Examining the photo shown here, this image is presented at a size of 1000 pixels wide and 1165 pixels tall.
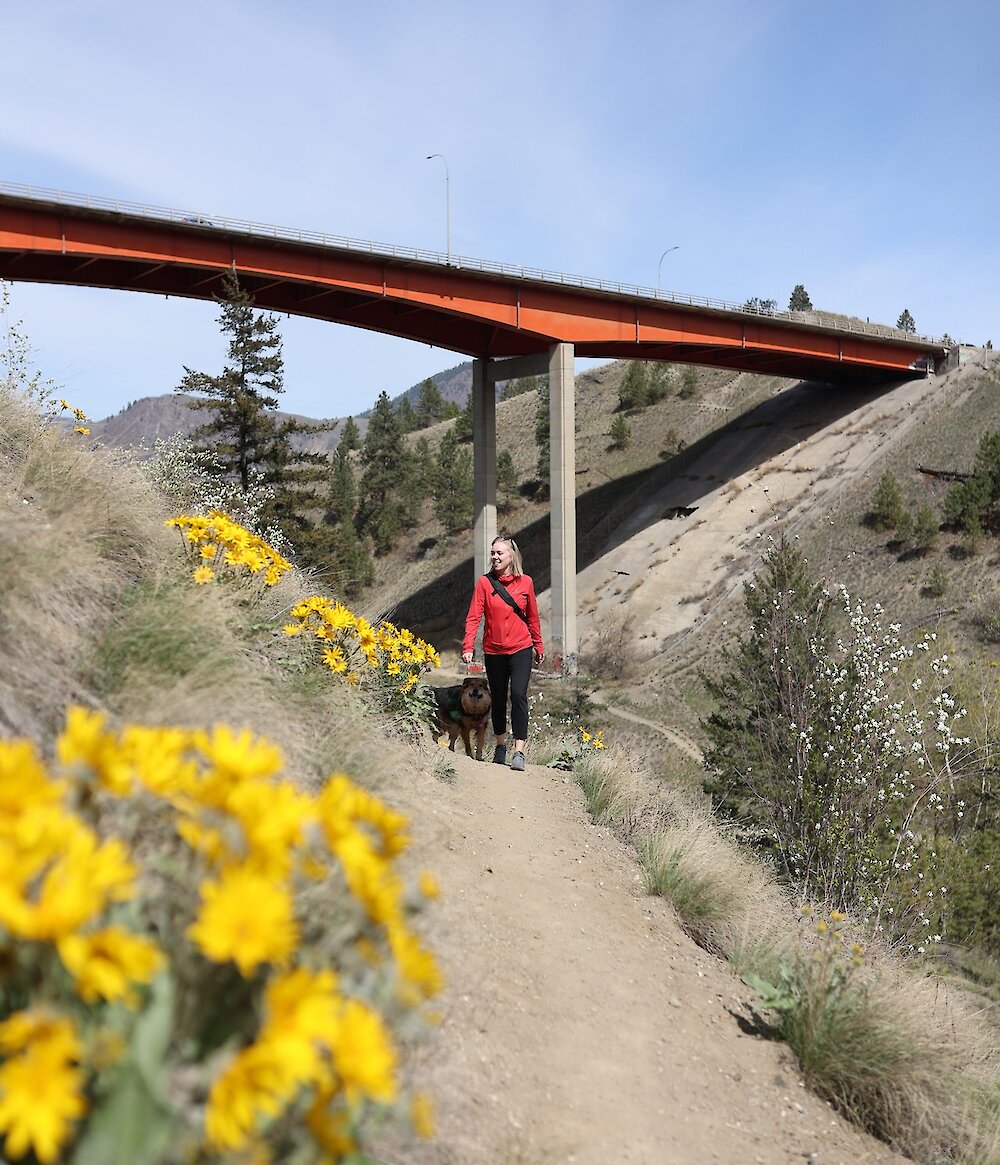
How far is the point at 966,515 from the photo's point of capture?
31.8m

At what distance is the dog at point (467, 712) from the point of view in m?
8.38

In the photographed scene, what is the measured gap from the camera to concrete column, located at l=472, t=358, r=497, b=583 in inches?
1405

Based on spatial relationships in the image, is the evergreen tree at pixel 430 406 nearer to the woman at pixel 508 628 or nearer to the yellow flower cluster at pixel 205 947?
the woman at pixel 508 628

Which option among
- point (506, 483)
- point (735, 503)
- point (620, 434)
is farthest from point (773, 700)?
point (620, 434)

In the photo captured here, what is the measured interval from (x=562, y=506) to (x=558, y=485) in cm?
79

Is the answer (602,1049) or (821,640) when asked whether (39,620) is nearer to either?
(602,1049)

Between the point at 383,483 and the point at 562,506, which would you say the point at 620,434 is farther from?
the point at 562,506

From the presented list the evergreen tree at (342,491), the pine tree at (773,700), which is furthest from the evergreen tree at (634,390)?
the pine tree at (773,700)

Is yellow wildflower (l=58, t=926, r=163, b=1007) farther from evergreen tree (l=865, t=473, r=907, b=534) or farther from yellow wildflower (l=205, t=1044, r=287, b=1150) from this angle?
evergreen tree (l=865, t=473, r=907, b=534)

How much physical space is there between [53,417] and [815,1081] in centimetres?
682

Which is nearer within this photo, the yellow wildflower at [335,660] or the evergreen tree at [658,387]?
the yellow wildflower at [335,660]

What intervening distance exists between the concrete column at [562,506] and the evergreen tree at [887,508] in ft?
36.5

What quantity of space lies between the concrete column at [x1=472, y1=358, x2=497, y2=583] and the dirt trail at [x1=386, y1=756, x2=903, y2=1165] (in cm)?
3037

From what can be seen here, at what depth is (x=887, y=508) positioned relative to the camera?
34.1m
